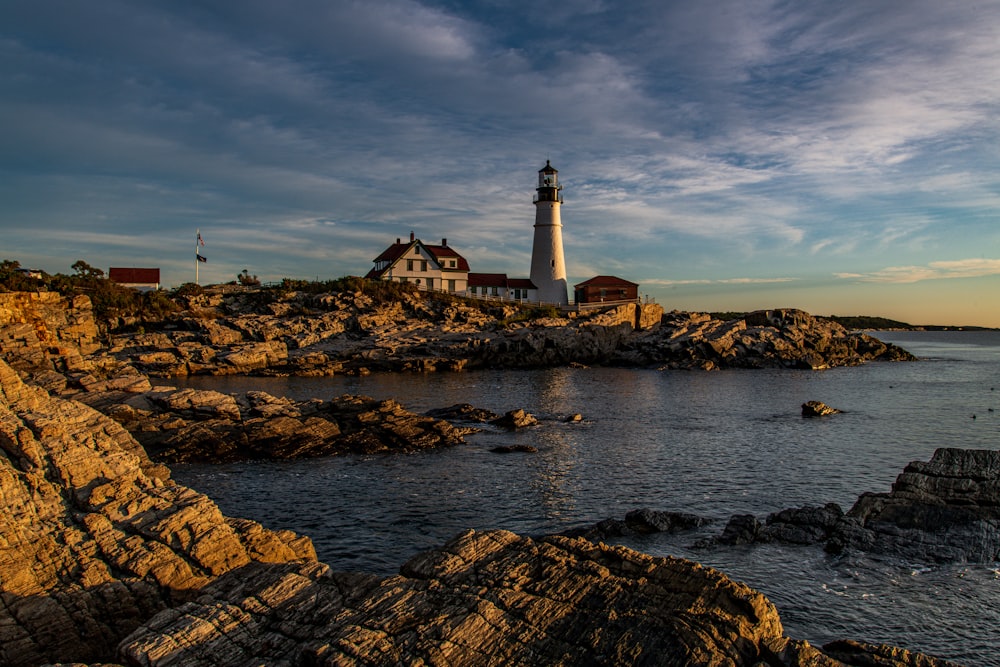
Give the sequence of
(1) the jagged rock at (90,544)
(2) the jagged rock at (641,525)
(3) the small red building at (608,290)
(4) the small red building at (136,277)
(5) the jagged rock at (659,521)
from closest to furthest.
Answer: (1) the jagged rock at (90,544), (2) the jagged rock at (641,525), (5) the jagged rock at (659,521), (4) the small red building at (136,277), (3) the small red building at (608,290)

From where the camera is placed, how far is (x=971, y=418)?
112ft

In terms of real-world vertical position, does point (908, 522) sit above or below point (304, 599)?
below

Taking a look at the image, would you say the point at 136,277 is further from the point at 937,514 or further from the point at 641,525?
the point at 937,514

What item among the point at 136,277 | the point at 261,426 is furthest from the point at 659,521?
the point at 136,277

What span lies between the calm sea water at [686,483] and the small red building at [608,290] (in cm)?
4414

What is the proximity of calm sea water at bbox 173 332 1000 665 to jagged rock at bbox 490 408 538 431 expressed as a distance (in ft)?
4.25

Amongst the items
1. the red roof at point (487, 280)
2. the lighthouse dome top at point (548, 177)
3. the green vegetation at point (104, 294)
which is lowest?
the green vegetation at point (104, 294)

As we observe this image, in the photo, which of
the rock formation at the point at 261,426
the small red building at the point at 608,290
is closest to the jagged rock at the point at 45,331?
the rock formation at the point at 261,426

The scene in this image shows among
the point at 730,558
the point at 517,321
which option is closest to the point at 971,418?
the point at 730,558

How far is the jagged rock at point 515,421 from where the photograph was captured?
106ft

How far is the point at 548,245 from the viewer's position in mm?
86750

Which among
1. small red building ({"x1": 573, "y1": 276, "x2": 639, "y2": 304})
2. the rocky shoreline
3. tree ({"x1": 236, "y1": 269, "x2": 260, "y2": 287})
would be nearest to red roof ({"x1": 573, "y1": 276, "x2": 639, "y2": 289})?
small red building ({"x1": 573, "y1": 276, "x2": 639, "y2": 304})

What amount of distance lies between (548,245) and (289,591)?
79800 mm

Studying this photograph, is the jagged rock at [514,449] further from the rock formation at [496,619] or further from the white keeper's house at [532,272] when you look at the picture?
the white keeper's house at [532,272]
